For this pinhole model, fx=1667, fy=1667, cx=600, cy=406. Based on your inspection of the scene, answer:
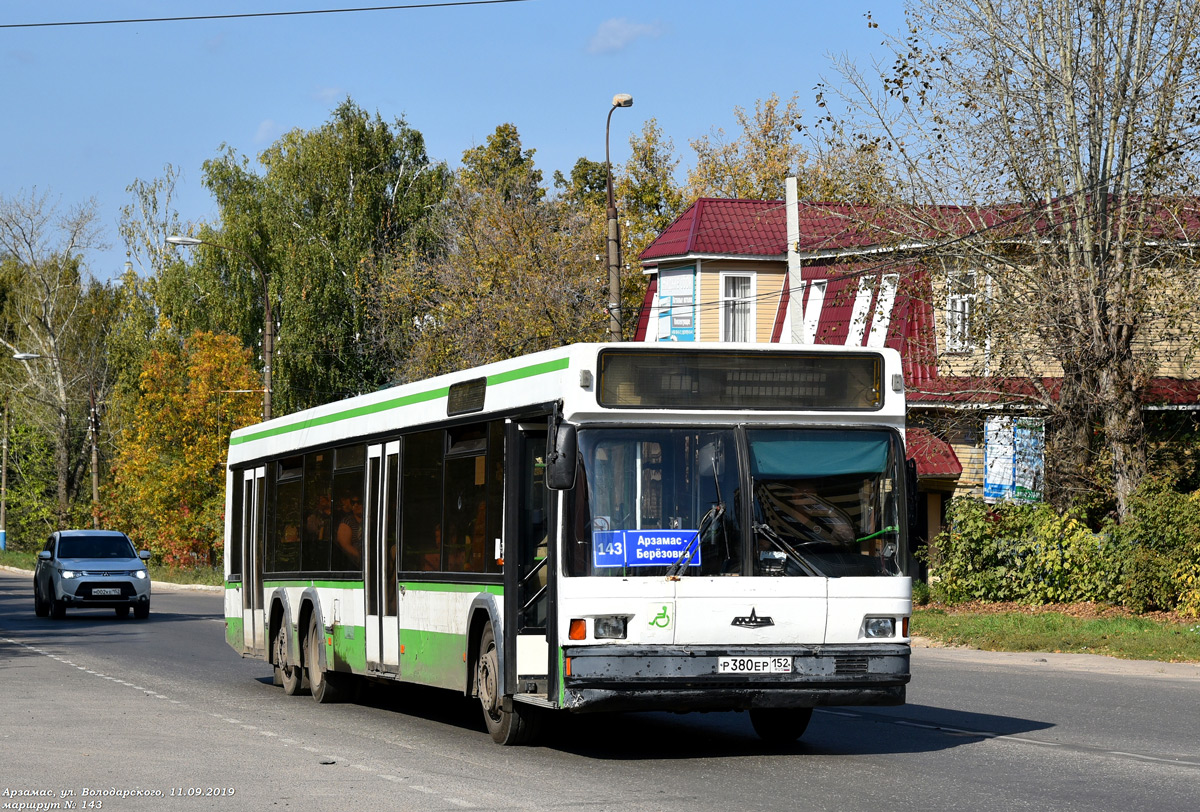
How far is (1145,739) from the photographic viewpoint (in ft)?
42.1

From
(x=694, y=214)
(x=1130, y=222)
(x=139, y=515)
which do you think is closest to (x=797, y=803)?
(x=1130, y=222)

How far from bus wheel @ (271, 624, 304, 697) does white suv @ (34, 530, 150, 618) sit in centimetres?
1577

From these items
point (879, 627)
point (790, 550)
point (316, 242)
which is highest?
point (316, 242)

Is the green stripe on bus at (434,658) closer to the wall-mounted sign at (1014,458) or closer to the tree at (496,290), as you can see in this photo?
the wall-mounted sign at (1014,458)

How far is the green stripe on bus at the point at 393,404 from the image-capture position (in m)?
11.5

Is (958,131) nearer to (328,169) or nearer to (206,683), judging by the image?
(206,683)

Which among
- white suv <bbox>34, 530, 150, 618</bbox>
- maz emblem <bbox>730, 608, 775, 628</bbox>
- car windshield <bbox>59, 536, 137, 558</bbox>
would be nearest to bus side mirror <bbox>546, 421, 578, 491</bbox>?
maz emblem <bbox>730, 608, 775, 628</bbox>

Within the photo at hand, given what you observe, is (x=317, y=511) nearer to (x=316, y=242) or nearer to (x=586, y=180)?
(x=316, y=242)

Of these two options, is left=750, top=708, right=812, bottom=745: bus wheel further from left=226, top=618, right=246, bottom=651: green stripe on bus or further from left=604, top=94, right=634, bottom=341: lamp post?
left=604, top=94, right=634, bottom=341: lamp post

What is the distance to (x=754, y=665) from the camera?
1084 cm

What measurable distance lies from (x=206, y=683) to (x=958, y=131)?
1828cm

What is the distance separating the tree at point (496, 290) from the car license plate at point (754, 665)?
33.8 m

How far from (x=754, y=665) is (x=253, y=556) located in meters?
9.52

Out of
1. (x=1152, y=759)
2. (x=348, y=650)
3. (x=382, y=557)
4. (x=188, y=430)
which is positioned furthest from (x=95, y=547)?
(x=1152, y=759)
